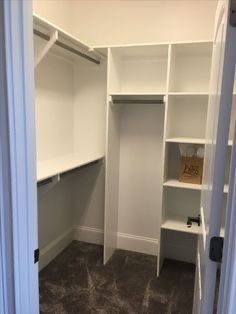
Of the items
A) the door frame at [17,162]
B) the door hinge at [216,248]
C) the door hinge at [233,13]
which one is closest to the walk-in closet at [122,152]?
the door frame at [17,162]

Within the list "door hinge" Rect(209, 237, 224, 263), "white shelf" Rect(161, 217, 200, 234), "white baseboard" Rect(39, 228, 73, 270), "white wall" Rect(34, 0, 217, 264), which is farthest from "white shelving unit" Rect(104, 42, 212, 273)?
"door hinge" Rect(209, 237, 224, 263)

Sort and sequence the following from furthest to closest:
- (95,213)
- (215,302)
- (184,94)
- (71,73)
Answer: (95,213) → (71,73) → (184,94) → (215,302)

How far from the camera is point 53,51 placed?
255 cm

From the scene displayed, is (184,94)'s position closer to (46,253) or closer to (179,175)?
(179,175)

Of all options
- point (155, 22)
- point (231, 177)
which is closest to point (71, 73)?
point (155, 22)

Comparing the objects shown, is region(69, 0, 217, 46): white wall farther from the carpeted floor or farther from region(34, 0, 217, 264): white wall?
the carpeted floor

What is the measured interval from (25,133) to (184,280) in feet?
7.28

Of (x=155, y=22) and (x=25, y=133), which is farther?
(x=155, y=22)

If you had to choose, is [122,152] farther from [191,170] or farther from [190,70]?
[190,70]

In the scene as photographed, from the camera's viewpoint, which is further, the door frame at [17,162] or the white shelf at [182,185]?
the white shelf at [182,185]

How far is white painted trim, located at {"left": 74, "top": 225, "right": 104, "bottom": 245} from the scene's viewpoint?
3.19 metres

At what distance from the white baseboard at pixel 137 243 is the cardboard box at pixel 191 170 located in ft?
2.83

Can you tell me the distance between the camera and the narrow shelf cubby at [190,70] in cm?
253

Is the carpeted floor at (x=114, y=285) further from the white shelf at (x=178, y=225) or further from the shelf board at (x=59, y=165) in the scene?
the shelf board at (x=59, y=165)
